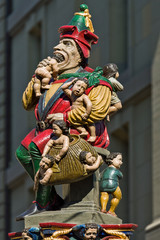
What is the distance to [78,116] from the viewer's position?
560 inches

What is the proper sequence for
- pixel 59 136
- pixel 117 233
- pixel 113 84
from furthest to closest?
pixel 113 84
pixel 59 136
pixel 117 233

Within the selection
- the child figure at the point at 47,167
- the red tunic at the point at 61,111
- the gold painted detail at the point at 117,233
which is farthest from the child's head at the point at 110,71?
the gold painted detail at the point at 117,233

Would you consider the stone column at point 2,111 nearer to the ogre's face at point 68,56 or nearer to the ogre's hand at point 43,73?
the ogre's face at point 68,56

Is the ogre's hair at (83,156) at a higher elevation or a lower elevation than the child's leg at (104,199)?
higher

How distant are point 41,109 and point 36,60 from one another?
2721 cm

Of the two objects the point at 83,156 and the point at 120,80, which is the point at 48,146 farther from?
the point at 120,80

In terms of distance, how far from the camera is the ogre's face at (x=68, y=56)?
15000 mm

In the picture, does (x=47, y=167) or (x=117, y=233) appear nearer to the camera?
(x=47, y=167)

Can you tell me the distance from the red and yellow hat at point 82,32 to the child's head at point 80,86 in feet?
2.58

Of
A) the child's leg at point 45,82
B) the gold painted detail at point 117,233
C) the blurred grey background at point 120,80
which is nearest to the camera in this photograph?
the gold painted detail at point 117,233

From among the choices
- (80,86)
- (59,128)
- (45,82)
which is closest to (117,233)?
(59,128)

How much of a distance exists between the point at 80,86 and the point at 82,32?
1080mm

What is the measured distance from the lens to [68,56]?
49.3ft

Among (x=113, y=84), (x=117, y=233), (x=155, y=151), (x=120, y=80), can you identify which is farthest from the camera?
(x=120, y=80)
